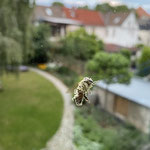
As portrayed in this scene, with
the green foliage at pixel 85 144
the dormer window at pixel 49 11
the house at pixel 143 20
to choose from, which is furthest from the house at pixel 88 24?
the green foliage at pixel 85 144

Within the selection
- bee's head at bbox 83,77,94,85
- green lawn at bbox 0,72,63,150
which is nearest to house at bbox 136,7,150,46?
bee's head at bbox 83,77,94,85

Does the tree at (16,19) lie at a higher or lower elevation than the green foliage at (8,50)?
higher

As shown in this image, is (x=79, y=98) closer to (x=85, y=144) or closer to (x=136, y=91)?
(x=85, y=144)

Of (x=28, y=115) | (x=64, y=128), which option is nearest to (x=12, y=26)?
(x=28, y=115)

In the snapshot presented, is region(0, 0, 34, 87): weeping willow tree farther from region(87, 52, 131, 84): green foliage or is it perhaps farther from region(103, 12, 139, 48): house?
region(103, 12, 139, 48): house

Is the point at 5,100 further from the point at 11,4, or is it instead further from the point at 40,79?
the point at 11,4

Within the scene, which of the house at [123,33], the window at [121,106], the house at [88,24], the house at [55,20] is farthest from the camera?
the house at [55,20]

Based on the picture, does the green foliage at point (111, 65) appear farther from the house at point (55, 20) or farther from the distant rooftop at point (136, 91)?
the house at point (55, 20)
